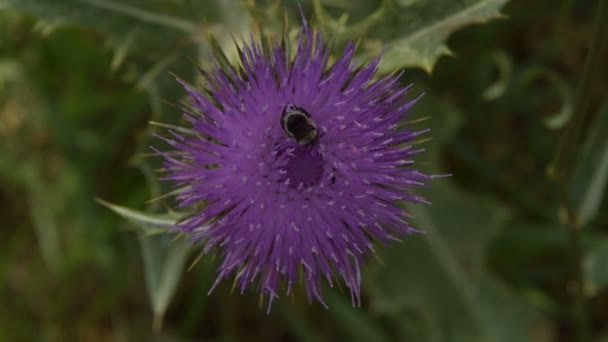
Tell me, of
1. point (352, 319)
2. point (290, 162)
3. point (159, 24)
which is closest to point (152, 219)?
point (290, 162)

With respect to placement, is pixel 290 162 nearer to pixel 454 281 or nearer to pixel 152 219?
pixel 152 219

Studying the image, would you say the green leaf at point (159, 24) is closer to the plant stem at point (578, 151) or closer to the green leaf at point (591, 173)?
the plant stem at point (578, 151)

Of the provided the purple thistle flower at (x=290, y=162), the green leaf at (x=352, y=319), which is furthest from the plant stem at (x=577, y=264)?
the purple thistle flower at (x=290, y=162)

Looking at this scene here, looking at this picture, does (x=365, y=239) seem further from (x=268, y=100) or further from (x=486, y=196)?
(x=486, y=196)

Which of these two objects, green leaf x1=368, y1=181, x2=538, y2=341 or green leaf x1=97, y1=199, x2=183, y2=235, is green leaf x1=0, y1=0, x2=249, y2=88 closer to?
green leaf x1=97, y1=199, x2=183, y2=235

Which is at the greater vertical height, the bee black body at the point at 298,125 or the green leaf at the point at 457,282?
the bee black body at the point at 298,125

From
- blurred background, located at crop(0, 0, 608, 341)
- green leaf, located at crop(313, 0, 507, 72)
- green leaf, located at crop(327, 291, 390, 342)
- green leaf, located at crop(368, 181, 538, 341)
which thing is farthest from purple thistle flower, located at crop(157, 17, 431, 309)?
green leaf, located at crop(327, 291, 390, 342)

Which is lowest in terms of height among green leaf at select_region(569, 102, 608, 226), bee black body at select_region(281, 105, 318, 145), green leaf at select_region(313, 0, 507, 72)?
green leaf at select_region(569, 102, 608, 226)
